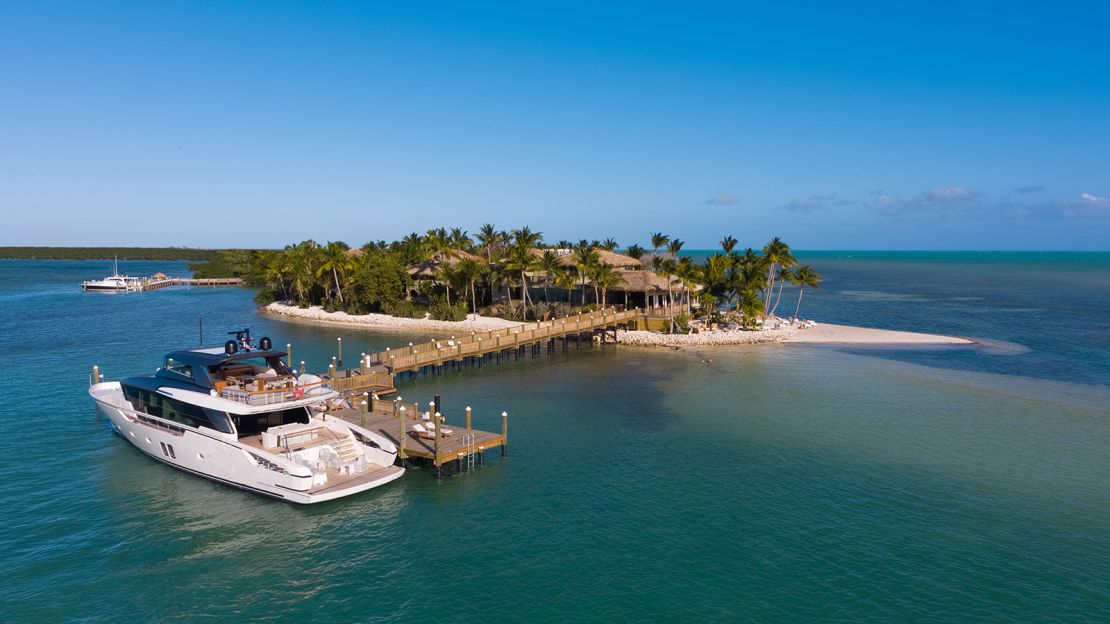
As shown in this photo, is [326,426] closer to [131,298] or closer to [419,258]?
[419,258]

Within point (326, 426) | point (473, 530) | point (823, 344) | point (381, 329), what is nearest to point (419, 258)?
point (381, 329)

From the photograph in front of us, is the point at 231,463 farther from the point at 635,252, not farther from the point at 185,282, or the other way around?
the point at 185,282

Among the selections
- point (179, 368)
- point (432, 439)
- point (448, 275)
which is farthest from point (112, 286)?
point (432, 439)

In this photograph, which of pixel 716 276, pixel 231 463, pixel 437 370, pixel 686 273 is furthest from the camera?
pixel 716 276

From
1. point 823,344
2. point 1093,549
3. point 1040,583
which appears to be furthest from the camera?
point 823,344

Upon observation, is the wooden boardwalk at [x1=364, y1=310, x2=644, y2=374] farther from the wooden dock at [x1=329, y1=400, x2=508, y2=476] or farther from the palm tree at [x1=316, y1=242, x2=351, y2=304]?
the palm tree at [x1=316, y1=242, x2=351, y2=304]

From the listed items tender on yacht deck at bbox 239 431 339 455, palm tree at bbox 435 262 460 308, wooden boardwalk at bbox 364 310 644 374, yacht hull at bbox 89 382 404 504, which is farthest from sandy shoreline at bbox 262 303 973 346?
yacht hull at bbox 89 382 404 504
